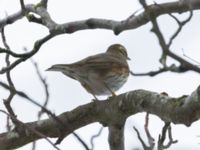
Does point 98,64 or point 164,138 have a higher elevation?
point 164,138

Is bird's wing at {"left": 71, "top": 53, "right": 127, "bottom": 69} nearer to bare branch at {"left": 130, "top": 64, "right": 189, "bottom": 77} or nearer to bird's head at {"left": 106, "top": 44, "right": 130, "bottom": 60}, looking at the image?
bird's head at {"left": 106, "top": 44, "right": 130, "bottom": 60}

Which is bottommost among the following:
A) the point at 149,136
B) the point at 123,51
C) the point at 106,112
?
the point at 123,51

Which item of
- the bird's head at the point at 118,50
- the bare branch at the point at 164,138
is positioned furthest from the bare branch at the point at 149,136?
the bird's head at the point at 118,50

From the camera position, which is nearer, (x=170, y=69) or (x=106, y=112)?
(x=170, y=69)

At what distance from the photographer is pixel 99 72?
7.85 meters

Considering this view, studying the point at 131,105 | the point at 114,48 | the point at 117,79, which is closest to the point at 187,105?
the point at 131,105

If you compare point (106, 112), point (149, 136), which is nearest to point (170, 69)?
point (149, 136)

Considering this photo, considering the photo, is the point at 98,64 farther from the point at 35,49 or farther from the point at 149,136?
the point at 149,136

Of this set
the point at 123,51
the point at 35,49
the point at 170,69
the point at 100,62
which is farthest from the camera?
the point at 123,51

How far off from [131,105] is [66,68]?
96.2 inches

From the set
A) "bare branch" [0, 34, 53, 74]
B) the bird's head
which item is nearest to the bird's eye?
the bird's head

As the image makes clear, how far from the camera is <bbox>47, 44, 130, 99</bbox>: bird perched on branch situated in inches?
283

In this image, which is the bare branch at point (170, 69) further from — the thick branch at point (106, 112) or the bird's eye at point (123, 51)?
the bird's eye at point (123, 51)

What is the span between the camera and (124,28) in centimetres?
515
